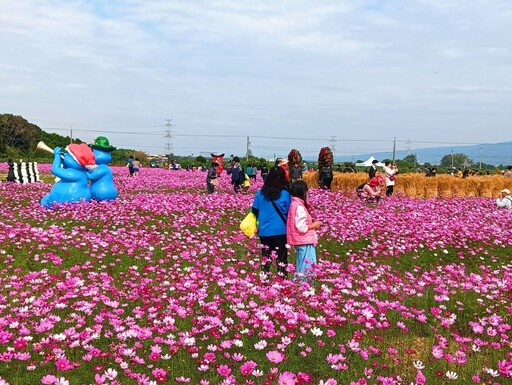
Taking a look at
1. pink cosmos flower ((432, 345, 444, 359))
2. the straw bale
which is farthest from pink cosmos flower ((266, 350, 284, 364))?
the straw bale

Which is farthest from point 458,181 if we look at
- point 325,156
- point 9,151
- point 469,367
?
point 9,151

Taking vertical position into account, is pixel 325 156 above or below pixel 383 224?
above

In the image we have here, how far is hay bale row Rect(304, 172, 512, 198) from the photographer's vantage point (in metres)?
21.0

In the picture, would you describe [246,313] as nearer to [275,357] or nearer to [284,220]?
[275,357]

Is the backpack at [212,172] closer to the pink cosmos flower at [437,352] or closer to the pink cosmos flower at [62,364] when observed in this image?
the pink cosmos flower at [437,352]

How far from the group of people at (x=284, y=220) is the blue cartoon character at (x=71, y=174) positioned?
8.03 meters

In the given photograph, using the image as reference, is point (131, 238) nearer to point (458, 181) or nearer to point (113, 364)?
point (113, 364)

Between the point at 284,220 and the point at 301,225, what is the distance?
36 cm

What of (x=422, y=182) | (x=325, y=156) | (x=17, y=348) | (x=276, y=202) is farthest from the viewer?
(x=422, y=182)

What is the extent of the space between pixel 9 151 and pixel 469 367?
170 ft

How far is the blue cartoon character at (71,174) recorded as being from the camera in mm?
12797

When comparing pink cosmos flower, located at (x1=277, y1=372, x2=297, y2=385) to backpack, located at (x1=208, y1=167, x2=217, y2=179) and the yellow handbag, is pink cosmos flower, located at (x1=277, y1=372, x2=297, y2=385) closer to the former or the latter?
the yellow handbag

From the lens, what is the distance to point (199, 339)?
13.6 feet

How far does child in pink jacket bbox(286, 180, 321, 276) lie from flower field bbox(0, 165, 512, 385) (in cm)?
35
